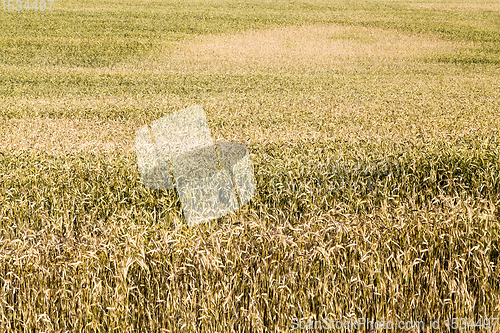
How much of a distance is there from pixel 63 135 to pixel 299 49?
71.3ft

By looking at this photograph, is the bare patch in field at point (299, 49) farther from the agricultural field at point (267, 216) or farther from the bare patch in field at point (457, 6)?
the bare patch in field at point (457, 6)

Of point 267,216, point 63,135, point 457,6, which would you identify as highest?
point 457,6

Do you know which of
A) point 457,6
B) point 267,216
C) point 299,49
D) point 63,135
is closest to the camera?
point 267,216

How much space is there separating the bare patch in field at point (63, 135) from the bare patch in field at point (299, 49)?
13.2m

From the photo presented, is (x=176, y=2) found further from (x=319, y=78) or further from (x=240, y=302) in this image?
(x=240, y=302)

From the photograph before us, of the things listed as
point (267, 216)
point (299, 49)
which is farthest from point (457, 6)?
point (267, 216)

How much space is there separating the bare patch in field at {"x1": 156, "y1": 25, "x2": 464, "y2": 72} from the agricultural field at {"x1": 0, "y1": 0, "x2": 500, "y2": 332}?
24.2 ft

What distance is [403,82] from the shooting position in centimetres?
2020

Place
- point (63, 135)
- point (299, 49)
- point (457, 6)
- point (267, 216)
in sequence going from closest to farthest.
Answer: point (267, 216) < point (63, 135) < point (299, 49) < point (457, 6)

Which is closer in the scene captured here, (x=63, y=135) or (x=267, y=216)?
(x=267, y=216)

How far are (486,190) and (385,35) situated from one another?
29785 millimetres

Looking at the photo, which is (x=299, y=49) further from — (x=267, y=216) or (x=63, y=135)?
(x=267, y=216)

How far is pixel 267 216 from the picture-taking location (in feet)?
14.8

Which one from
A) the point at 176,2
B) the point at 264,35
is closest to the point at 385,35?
the point at 264,35
